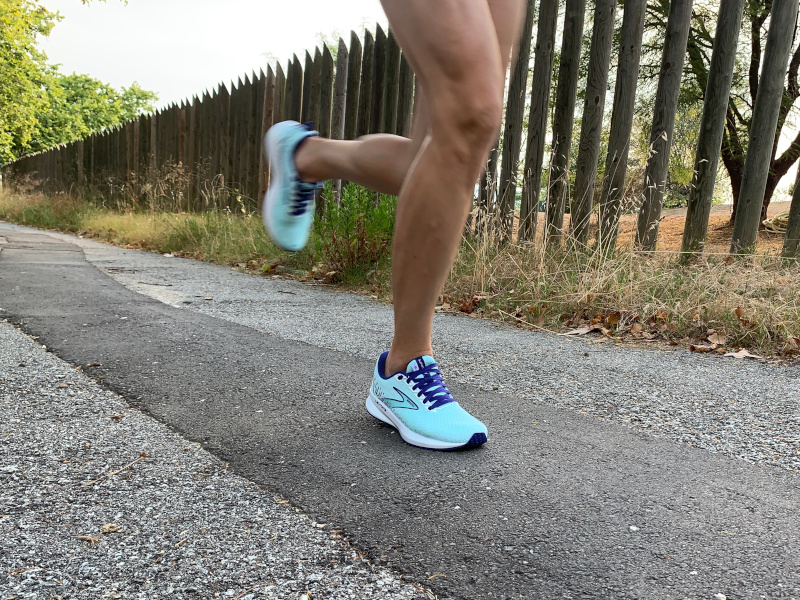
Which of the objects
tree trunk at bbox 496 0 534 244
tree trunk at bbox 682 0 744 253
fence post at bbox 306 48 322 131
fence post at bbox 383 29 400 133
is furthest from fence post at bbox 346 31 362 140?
tree trunk at bbox 682 0 744 253

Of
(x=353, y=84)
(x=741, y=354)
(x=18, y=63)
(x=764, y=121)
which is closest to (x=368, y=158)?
(x=741, y=354)

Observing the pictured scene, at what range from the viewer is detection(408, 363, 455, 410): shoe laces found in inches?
65.8

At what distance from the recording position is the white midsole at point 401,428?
1606mm

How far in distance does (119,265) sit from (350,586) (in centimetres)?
516

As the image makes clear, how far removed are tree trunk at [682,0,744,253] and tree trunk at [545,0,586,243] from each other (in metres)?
0.90

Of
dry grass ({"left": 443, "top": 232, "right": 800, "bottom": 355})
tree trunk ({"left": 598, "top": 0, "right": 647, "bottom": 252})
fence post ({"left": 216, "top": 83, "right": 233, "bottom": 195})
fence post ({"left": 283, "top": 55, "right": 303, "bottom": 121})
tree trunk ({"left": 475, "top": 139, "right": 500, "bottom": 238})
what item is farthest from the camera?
fence post ({"left": 216, "top": 83, "right": 233, "bottom": 195})

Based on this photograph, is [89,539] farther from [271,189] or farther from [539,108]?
[539,108]

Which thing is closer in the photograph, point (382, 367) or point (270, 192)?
point (382, 367)

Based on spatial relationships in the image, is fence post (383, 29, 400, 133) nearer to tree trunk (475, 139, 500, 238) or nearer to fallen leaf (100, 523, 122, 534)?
tree trunk (475, 139, 500, 238)

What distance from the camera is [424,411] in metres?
1.66

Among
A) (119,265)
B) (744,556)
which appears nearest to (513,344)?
(744,556)

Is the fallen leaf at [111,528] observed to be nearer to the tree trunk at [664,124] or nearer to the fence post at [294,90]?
the tree trunk at [664,124]

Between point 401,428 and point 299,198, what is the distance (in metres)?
0.87

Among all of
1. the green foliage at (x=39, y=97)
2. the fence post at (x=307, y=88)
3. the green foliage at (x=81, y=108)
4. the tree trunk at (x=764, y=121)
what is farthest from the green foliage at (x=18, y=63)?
the tree trunk at (x=764, y=121)
